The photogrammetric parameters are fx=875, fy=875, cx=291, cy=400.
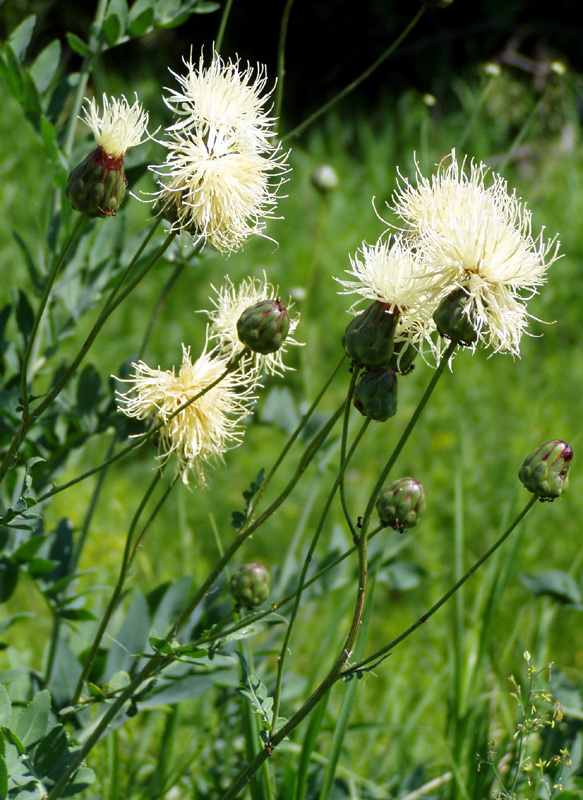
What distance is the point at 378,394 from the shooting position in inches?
31.4

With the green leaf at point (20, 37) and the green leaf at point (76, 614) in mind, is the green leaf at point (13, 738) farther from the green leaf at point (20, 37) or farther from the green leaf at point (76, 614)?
the green leaf at point (20, 37)

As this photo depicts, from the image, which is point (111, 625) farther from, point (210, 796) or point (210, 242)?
point (210, 242)

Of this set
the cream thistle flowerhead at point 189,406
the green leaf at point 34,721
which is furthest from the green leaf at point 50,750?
the cream thistle flowerhead at point 189,406

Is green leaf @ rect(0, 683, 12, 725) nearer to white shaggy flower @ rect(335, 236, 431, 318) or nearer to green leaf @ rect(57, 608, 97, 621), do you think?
green leaf @ rect(57, 608, 97, 621)

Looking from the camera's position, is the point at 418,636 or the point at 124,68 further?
the point at 124,68

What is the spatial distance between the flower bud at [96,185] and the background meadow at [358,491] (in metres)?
0.09

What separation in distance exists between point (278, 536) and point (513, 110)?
2.39 meters

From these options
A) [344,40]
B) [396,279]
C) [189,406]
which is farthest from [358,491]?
[344,40]

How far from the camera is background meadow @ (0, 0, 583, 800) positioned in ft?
4.17

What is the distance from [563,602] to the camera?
1.48m

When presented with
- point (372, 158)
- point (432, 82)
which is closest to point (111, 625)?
point (372, 158)


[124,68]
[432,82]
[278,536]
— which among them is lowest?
[278,536]

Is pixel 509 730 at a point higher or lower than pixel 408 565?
lower

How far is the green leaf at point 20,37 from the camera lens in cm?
105
